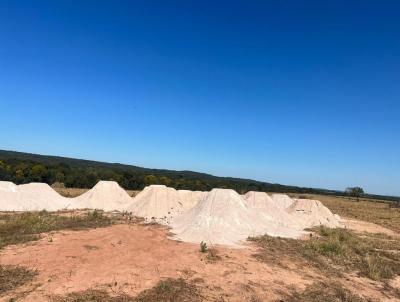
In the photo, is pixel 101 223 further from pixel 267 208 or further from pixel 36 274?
pixel 267 208

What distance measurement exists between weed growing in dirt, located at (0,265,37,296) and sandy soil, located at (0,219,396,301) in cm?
24

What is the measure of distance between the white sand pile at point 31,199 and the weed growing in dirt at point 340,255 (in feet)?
45.3

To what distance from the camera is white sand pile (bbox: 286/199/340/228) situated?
2414cm

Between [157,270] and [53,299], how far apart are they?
309 cm

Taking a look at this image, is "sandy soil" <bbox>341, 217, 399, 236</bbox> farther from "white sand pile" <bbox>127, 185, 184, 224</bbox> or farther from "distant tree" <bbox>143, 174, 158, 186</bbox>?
"distant tree" <bbox>143, 174, 158, 186</bbox>

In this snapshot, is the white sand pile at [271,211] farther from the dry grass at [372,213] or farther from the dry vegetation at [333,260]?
the dry grass at [372,213]

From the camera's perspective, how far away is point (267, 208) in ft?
76.7

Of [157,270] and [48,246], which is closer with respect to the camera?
[157,270]

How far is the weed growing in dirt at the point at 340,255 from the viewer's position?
11.9 meters

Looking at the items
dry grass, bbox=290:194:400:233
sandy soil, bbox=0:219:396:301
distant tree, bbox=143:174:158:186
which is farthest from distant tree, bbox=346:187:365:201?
sandy soil, bbox=0:219:396:301

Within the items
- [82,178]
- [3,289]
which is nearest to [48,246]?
[3,289]

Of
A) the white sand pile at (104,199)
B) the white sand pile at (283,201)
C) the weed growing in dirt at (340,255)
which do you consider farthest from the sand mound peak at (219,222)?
the white sand pile at (283,201)

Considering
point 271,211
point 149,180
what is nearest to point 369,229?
point 271,211

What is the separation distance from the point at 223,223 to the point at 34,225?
791 centimetres
